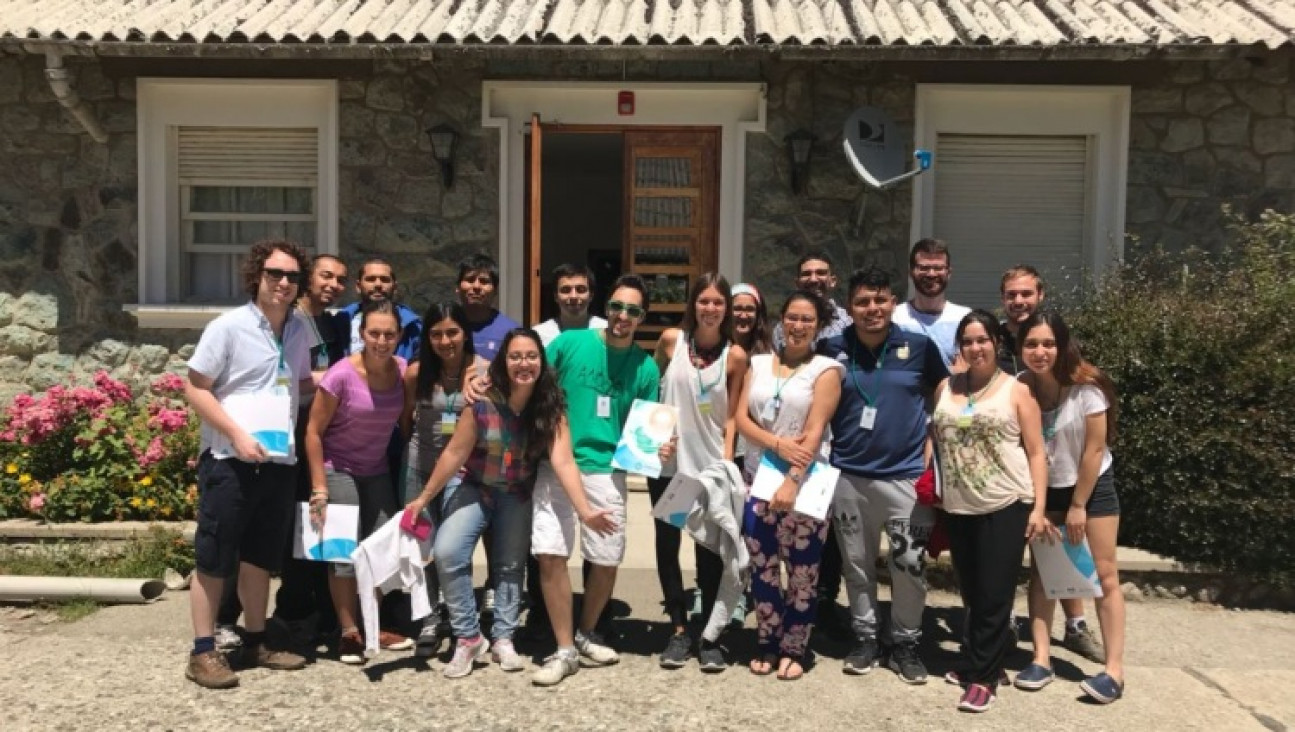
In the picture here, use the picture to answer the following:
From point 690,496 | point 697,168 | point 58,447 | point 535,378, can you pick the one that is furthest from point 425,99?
point 690,496

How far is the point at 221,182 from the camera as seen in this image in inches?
310

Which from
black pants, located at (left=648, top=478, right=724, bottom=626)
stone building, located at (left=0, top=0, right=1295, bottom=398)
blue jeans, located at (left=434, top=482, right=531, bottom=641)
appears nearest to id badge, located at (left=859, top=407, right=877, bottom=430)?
black pants, located at (left=648, top=478, right=724, bottom=626)

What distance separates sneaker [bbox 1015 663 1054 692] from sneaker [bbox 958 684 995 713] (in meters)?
0.25

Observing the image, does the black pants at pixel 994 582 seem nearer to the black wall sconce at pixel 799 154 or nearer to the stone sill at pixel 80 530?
the black wall sconce at pixel 799 154

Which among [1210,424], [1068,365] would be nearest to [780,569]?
[1068,365]

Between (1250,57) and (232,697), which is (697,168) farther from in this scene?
(232,697)

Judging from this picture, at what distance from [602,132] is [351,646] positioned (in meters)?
4.69

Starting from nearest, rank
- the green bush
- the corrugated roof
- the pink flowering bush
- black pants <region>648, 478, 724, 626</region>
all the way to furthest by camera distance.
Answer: black pants <region>648, 478, 724, 626</region>
the green bush
the pink flowering bush
the corrugated roof

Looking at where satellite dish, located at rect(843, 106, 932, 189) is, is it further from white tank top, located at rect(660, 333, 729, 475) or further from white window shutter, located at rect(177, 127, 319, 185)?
white window shutter, located at rect(177, 127, 319, 185)

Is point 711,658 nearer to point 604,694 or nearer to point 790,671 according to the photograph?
point 790,671

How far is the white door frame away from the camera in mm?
7520

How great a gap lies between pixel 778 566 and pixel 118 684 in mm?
2927

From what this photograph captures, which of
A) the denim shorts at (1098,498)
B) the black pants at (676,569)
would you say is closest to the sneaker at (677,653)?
the black pants at (676,569)

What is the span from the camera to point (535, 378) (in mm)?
4371
